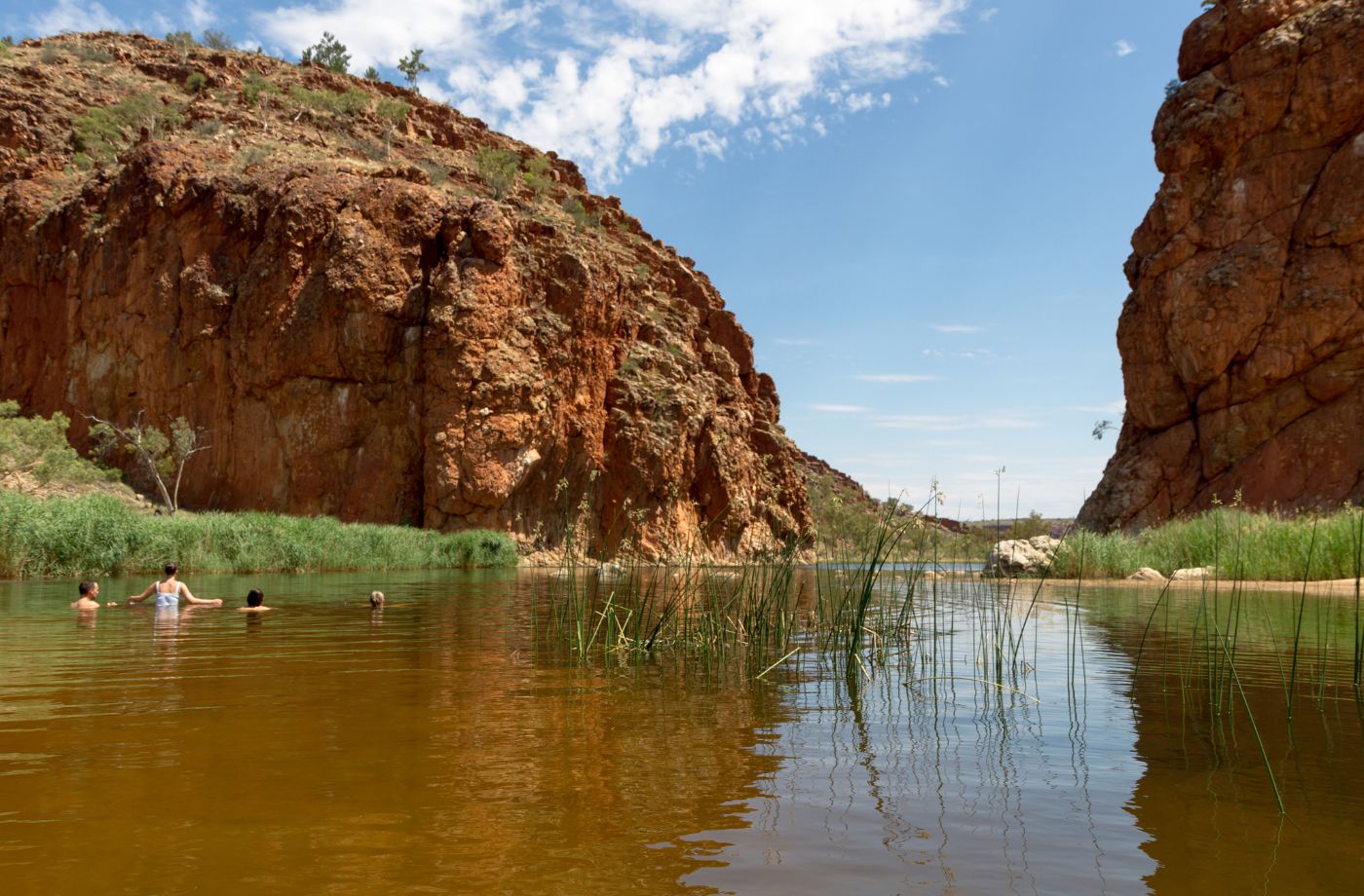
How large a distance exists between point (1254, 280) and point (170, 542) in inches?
1554

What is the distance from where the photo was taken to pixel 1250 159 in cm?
3781

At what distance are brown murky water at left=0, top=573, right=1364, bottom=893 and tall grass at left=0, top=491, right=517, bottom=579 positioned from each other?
13190mm

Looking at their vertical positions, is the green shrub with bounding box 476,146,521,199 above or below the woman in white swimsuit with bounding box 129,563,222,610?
above

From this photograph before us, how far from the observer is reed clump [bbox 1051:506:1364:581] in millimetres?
18438

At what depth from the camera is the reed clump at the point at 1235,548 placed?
18.4 meters

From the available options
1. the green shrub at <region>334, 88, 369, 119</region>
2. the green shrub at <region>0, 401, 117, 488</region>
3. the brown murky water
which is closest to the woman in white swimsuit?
the brown murky water

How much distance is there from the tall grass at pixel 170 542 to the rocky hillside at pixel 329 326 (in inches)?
395

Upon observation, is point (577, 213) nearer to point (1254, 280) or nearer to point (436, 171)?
point (436, 171)

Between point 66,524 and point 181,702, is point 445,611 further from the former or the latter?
point 66,524

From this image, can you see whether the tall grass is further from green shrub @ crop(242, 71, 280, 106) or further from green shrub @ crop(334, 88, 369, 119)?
green shrub @ crop(334, 88, 369, 119)

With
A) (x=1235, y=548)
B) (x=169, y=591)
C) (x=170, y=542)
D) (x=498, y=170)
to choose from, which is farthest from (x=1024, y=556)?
(x=498, y=170)

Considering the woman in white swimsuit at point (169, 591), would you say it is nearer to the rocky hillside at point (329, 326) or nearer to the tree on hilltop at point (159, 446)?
the rocky hillside at point (329, 326)

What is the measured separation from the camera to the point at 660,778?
440 centimetres

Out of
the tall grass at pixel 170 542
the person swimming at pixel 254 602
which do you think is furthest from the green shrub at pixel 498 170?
the person swimming at pixel 254 602
